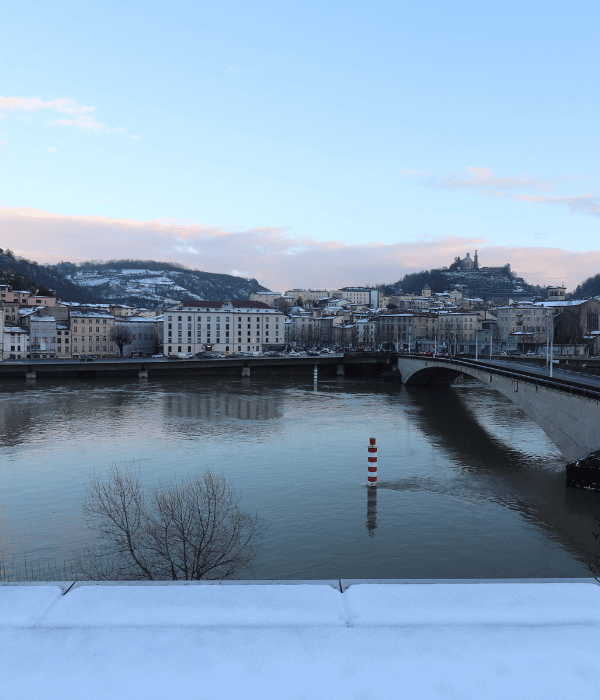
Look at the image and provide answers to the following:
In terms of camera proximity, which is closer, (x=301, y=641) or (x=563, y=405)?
(x=301, y=641)

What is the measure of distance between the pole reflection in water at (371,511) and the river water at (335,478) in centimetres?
8

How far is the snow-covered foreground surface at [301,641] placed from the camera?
3.26m

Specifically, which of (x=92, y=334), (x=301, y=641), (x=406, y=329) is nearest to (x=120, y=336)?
(x=92, y=334)

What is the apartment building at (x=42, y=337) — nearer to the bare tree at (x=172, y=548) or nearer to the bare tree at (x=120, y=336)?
the bare tree at (x=120, y=336)

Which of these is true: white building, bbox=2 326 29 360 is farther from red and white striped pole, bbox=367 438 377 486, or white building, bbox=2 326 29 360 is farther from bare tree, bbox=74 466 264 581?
red and white striped pole, bbox=367 438 377 486

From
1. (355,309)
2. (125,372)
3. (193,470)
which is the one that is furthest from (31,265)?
(193,470)

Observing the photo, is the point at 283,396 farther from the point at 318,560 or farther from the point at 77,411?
the point at 318,560

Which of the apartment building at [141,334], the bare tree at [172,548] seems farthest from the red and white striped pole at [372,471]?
the apartment building at [141,334]

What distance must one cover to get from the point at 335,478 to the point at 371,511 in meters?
4.67

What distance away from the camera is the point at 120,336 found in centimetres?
10588

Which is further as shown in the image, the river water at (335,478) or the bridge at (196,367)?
the bridge at (196,367)

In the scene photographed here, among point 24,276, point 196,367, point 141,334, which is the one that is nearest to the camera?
point 196,367

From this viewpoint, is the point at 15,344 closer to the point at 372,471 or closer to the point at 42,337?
the point at 42,337

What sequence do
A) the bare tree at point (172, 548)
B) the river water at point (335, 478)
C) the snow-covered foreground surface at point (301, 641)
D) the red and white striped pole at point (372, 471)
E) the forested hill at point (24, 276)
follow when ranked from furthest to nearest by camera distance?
the forested hill at point (24, 276), the red and white striped pole at point (372, 471), the river water at point (335, 478), the bare tree at point (172, 548), the snow-covered foreground surface at point (301, 641)
